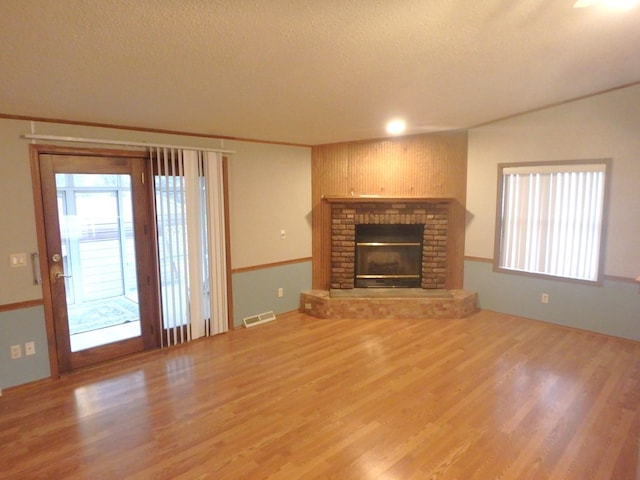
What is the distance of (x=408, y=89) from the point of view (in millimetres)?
3137

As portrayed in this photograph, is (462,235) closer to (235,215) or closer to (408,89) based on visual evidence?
(408,89)

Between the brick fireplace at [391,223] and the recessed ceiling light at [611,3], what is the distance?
9.81 feet

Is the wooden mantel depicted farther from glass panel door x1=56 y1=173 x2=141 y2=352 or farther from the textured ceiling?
glass panel door x1=56 y1=173 x2=141 y2=352

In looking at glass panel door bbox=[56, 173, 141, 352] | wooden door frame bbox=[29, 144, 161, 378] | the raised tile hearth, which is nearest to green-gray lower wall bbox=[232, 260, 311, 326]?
the raised tile hearth

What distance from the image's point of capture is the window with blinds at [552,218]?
418 centimetres

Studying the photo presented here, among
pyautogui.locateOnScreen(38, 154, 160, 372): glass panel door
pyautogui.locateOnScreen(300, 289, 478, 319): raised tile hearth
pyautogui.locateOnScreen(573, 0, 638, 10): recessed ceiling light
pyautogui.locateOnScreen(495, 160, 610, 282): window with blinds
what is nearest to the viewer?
pyautogui.locateOnScreen(573, 0, 638, 10): recessed ceiling light

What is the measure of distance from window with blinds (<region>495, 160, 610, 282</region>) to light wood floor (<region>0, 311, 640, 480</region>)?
91 centimetres

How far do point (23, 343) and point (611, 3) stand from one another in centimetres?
485

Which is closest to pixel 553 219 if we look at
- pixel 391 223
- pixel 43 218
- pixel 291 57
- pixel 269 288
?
pixel 391 223

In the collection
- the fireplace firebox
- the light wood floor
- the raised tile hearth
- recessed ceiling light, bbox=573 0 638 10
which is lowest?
the light wood floor

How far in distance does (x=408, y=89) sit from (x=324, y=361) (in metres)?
2.60

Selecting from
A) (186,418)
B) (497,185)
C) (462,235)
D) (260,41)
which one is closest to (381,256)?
(462,235)

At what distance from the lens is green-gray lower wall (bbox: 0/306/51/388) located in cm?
308

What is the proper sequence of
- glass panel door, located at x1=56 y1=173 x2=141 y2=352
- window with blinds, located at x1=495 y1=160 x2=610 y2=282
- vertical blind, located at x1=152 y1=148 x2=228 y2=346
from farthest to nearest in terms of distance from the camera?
window with blinds, located at x1=495 y1=160 x2=610 y2=282, vertical blind, located at x1=152 y1=148 x2=228 y2=346, glass panel door, located at x1=56 y1=173 x2=141 y2=352
